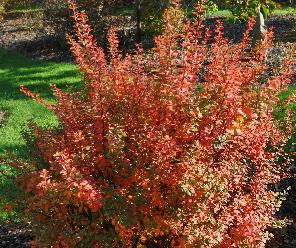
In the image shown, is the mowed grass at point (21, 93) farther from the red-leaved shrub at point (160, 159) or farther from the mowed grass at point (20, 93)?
the red-leaved shrub at point (160, 159)

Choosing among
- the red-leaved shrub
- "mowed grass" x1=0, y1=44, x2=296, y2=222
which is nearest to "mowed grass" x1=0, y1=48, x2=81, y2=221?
"mowed grass" x1=0, y1=44, x2=296, y2=222

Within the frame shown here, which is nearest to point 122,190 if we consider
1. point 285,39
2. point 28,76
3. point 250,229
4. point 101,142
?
point 101,142

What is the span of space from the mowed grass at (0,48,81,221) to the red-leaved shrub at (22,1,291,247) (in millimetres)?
4033

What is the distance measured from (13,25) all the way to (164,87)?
82.4 feet

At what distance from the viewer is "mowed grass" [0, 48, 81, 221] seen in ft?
35.8

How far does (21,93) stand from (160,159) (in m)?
12.2

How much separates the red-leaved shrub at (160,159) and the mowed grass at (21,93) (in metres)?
4.03

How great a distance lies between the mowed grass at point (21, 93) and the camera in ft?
35.8

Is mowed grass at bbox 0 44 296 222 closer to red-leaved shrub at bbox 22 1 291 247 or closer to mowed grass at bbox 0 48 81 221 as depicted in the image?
mowed grass at bbox 0 48 81 221

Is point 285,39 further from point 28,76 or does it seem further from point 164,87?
point 164,87

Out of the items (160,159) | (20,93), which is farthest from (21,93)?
(160,159)

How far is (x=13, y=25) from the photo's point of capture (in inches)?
1066

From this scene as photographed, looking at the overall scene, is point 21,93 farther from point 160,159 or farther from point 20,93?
point 160,159

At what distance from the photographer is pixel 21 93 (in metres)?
14.9
